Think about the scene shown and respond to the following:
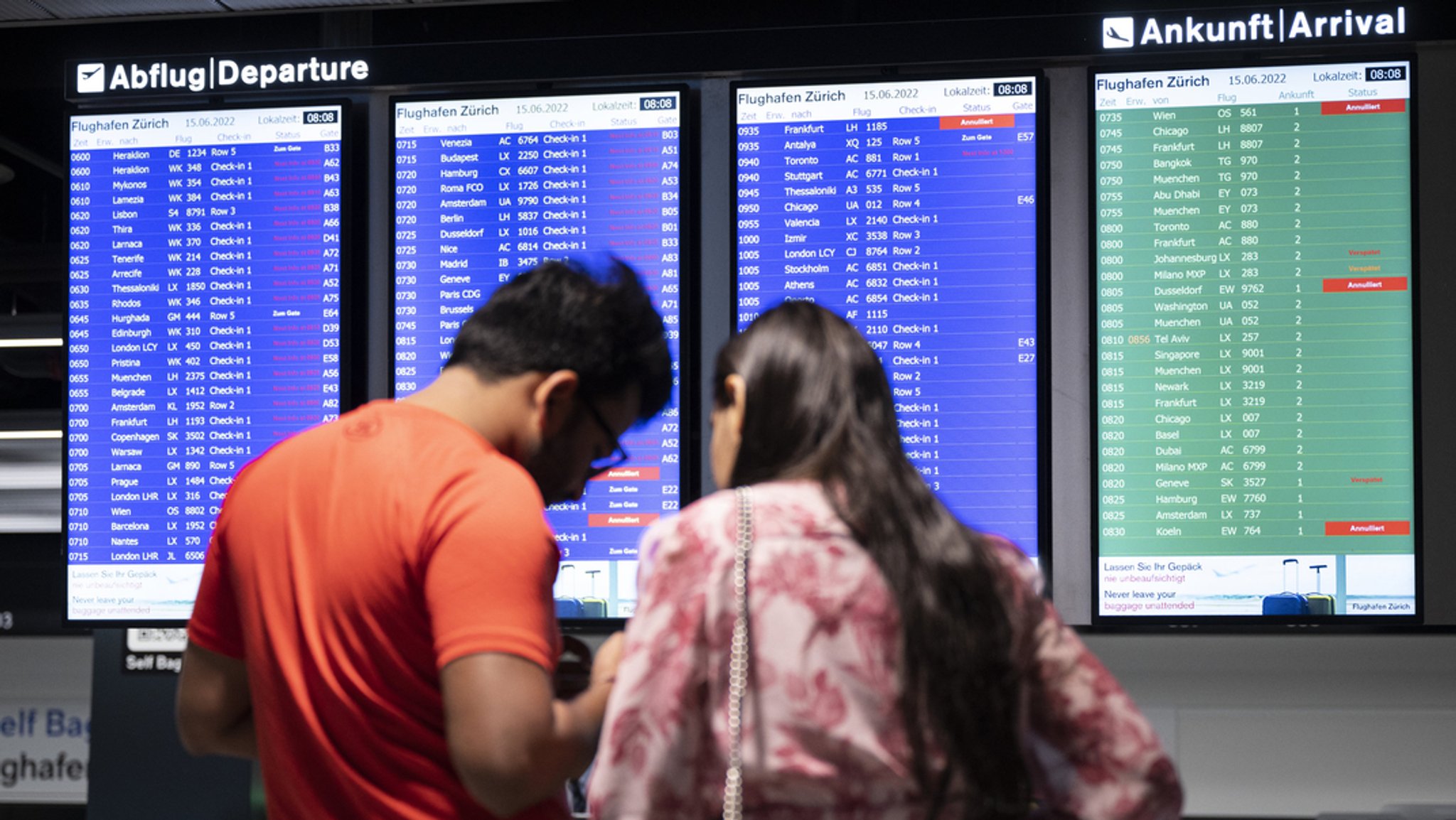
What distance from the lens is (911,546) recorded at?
4.09 ft

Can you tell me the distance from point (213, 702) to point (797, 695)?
737 mm

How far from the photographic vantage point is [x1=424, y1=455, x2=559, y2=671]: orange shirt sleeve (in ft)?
4.07

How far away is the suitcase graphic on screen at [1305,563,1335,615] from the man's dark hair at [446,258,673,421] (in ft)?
5.74

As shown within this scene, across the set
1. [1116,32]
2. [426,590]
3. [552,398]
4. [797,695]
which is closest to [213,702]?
[426,590]

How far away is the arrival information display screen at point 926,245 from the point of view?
2705mm

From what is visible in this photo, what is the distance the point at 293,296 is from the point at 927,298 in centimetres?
143

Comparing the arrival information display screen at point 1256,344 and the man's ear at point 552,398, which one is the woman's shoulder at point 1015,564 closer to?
the man's ear at point 552,398

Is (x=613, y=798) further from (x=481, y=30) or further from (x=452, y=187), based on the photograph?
(x=481, y=30)

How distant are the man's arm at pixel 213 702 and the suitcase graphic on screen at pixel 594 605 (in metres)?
1.28

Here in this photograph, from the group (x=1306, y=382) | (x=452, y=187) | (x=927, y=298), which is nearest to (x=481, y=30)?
(x=452, y=187)

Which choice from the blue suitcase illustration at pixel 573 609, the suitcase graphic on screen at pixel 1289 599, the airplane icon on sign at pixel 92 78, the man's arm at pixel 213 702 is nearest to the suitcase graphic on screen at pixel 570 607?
the blue suitcase illustration at pixel 573 609

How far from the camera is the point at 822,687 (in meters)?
1.23

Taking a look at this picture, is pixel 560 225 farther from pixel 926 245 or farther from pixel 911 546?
pixel 911 546

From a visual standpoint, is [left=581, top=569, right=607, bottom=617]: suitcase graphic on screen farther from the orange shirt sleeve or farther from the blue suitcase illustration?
the orange shirt sleeve
